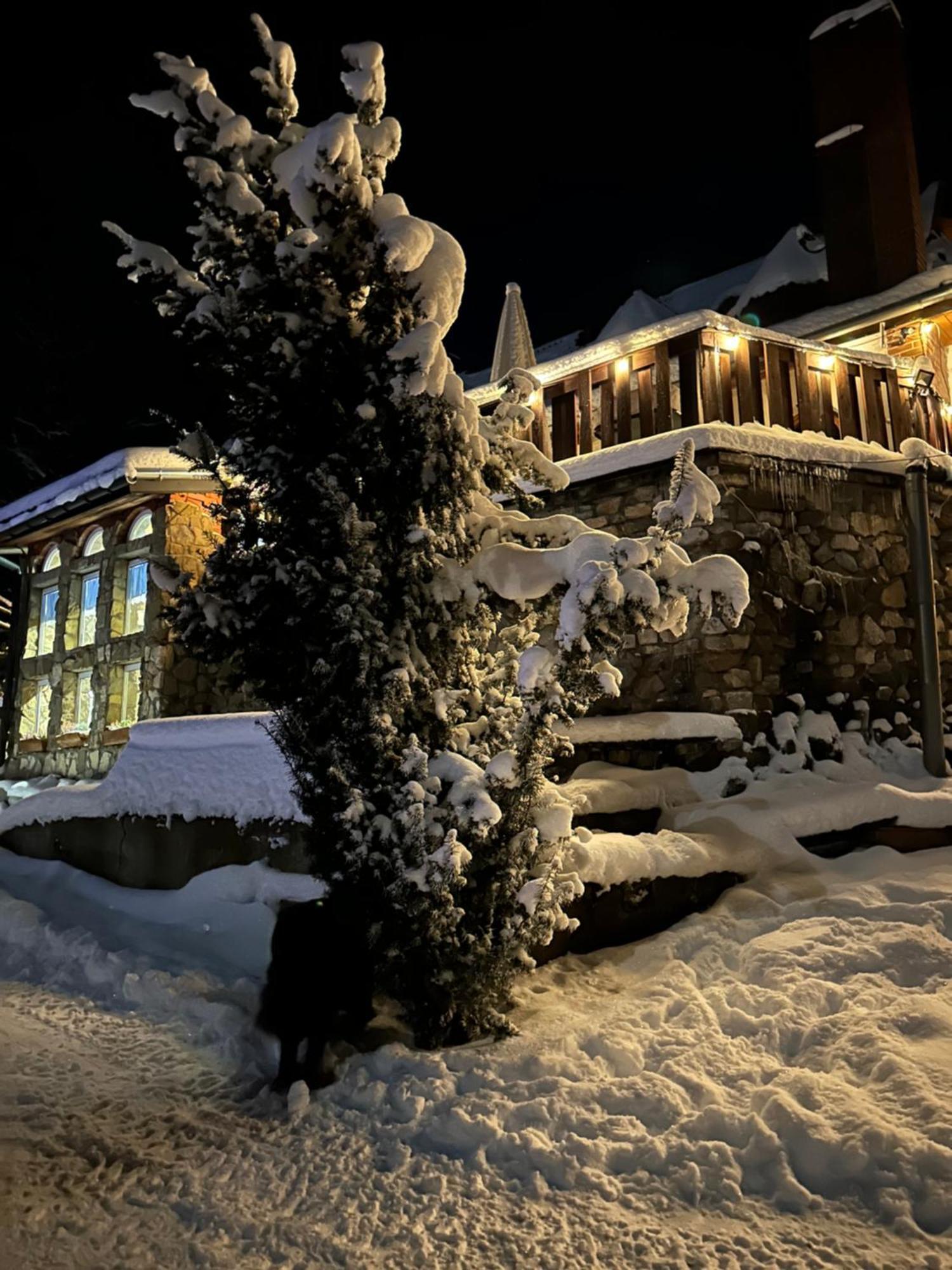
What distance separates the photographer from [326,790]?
4.18m

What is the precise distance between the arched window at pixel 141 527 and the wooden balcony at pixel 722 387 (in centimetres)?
562

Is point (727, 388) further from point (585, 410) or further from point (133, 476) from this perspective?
point (133, 476)

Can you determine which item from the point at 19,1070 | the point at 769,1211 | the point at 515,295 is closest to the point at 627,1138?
the point at 769,1211

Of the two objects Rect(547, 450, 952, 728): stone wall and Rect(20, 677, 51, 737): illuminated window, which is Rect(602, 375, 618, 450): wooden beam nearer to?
Rect(547, 450, 952, 728): stone wall

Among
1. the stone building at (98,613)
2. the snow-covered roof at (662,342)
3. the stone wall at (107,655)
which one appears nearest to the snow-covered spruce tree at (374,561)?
the snow-covered roof at (662,342)

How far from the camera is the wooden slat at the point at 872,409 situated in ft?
28.4

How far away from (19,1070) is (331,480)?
3064 mm

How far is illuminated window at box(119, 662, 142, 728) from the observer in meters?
12.0

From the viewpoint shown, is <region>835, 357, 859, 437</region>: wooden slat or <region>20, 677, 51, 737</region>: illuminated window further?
<region>20, 677, 51, 737</region>: illuminated window

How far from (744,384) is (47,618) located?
1070 centimetres

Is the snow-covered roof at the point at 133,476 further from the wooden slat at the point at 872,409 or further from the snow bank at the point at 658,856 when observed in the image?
the snow bank at the point at 658,856

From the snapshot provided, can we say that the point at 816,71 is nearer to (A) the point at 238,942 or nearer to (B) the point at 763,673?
(B) the point at 763,673

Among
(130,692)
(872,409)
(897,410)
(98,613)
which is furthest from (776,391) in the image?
(98,613)

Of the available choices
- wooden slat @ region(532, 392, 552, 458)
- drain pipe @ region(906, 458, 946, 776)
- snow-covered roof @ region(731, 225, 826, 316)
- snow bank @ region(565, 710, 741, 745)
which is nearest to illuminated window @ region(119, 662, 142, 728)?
wooden slat @ region(532, 392, 552, 458)
